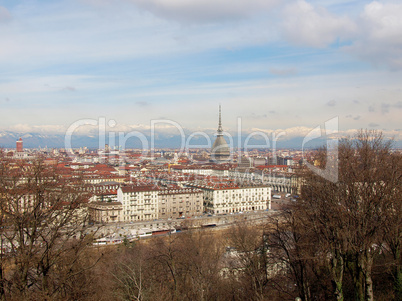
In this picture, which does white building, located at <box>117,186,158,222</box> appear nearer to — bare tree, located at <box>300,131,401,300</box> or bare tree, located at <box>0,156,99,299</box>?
bare tree, located at <box>300,131,401,300</box>

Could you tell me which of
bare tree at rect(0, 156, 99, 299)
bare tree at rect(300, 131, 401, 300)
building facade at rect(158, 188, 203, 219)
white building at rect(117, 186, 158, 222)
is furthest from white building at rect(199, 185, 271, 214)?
bare tree at rect(0, 156, 99, 299)

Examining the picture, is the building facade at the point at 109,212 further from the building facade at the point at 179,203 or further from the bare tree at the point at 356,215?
the bare tree at the point at 356,215

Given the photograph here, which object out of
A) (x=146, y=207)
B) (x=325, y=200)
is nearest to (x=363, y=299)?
(x=325, y=200)

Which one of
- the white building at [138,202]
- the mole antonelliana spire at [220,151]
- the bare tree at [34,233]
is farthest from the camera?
the mole antonelliana spire at [220,151]

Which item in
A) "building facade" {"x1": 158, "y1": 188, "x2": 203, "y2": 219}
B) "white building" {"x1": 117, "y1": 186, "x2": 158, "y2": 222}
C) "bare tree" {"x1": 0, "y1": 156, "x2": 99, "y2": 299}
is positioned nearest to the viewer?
"bare tree" {"x1": 0, "y1": 156, "x2": 99, "y2": 299}

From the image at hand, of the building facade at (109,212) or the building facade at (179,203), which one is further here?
the building facade at (179,203)

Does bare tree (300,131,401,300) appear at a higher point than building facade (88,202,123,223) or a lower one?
higher

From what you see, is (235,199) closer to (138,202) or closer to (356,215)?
A: (138,202)

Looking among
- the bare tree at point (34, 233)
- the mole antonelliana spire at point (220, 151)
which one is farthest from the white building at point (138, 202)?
the mole antonelliana spire at point (220, 151)

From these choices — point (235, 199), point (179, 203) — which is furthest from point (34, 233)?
point (235, 199)

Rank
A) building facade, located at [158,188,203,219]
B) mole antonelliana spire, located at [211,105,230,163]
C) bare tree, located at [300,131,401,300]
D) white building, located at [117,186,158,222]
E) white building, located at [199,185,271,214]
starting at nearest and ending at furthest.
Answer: bare tree, located at [300,131,401,300] < white building, located at [117,186,158,222] < building facade, located at [158,188,203,219] < white building, located at [199,185,271,214] < mole antonelliana spire, located at [211,105,230,163]

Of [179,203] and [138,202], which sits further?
[179,203]

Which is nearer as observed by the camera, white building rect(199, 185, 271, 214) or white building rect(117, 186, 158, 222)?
white building rect(117, 186, 158, 222)
